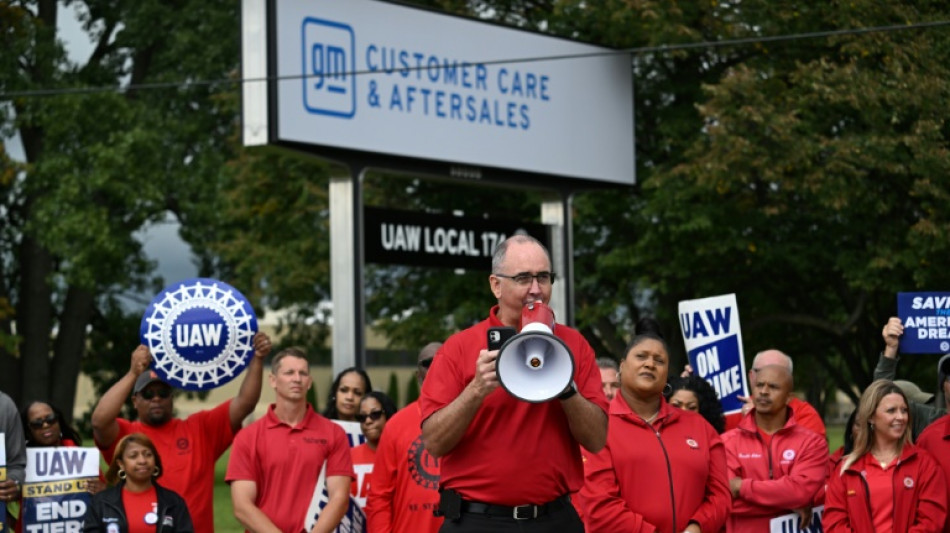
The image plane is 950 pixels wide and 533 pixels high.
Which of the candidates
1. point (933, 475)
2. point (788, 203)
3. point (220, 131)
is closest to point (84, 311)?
point (220, 131)

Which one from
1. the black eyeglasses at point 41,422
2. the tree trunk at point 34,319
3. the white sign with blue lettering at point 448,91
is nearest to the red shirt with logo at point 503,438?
the black eyeglasses at point 41,422

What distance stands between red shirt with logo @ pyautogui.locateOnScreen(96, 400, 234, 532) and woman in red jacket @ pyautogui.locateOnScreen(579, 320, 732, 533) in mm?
3173

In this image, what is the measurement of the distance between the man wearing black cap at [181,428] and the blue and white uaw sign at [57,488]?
0.62 feet

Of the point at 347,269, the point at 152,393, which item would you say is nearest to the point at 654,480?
the point at 152,393

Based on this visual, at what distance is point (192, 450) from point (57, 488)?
84 cm

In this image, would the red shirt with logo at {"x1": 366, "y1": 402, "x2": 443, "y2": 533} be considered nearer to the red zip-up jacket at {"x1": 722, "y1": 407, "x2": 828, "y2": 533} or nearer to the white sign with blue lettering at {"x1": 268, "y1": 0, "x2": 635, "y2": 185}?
Answer: the red zip-up jacket at {"x1": 722, "y1": 407, "x2": 828, "y2": 533}

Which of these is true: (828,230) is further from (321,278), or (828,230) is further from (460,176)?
(321,278)

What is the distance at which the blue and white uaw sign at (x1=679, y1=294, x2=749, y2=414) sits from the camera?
38.2 ft

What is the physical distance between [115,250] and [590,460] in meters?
27.1

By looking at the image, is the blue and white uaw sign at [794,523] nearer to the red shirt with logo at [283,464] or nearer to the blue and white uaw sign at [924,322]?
the blue and white uaw sign at [924,322]

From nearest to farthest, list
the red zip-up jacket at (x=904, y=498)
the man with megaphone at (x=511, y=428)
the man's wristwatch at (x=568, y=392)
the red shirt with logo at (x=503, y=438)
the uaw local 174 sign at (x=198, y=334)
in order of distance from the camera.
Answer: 1. the man's wristwatch at (x=568, y=392)
2. the man with megaphone at (x=511, y=428)
3. the red shirt with logo at (x=503, y=438)
4. the red zip-up jacket at (x=904, y=498)
5. the uaw local 174 sign at (x=198, y=334)

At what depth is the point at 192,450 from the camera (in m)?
10.0

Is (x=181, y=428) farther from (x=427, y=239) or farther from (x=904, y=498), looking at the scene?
(x=427, y=239)

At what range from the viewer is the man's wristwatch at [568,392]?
565 cm
